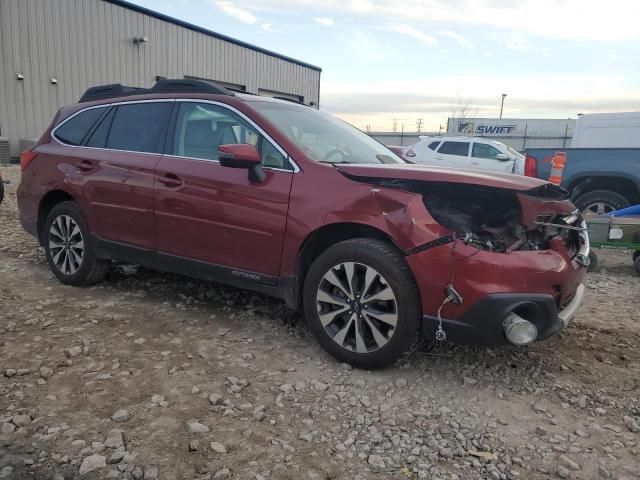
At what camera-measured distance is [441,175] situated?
2.96 meters

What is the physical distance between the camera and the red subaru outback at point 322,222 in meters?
2.83

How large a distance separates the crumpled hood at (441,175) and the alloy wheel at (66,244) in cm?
269

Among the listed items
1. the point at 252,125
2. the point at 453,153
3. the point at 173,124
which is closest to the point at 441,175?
the point at 252,125

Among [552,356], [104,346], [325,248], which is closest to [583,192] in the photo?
[552,356]

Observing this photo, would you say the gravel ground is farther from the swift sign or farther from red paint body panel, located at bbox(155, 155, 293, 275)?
the swift sign

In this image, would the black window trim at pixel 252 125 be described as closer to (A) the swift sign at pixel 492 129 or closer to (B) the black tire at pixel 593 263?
(B) the black tire at pixel 593 263

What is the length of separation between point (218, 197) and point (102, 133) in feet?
5.30

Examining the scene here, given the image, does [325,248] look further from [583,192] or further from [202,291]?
[583,192]

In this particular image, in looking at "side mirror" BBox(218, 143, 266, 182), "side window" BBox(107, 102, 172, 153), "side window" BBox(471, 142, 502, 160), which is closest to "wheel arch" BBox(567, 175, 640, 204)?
"side window" BBox(471, 142, 502, 160)

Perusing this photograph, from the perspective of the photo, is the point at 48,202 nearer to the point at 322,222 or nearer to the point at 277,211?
the point at 277,211

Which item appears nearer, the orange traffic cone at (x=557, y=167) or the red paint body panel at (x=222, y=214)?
the red paint body panel at (x=222, y=214)

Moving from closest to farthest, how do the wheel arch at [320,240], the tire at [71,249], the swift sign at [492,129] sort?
the wheel arch at [320,240] → the tire at [71,249] → the swift sign at [492,129]

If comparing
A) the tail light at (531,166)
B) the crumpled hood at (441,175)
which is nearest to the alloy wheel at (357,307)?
the crumpled hood at (441,175)

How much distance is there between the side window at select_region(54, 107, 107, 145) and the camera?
15.0 feet
